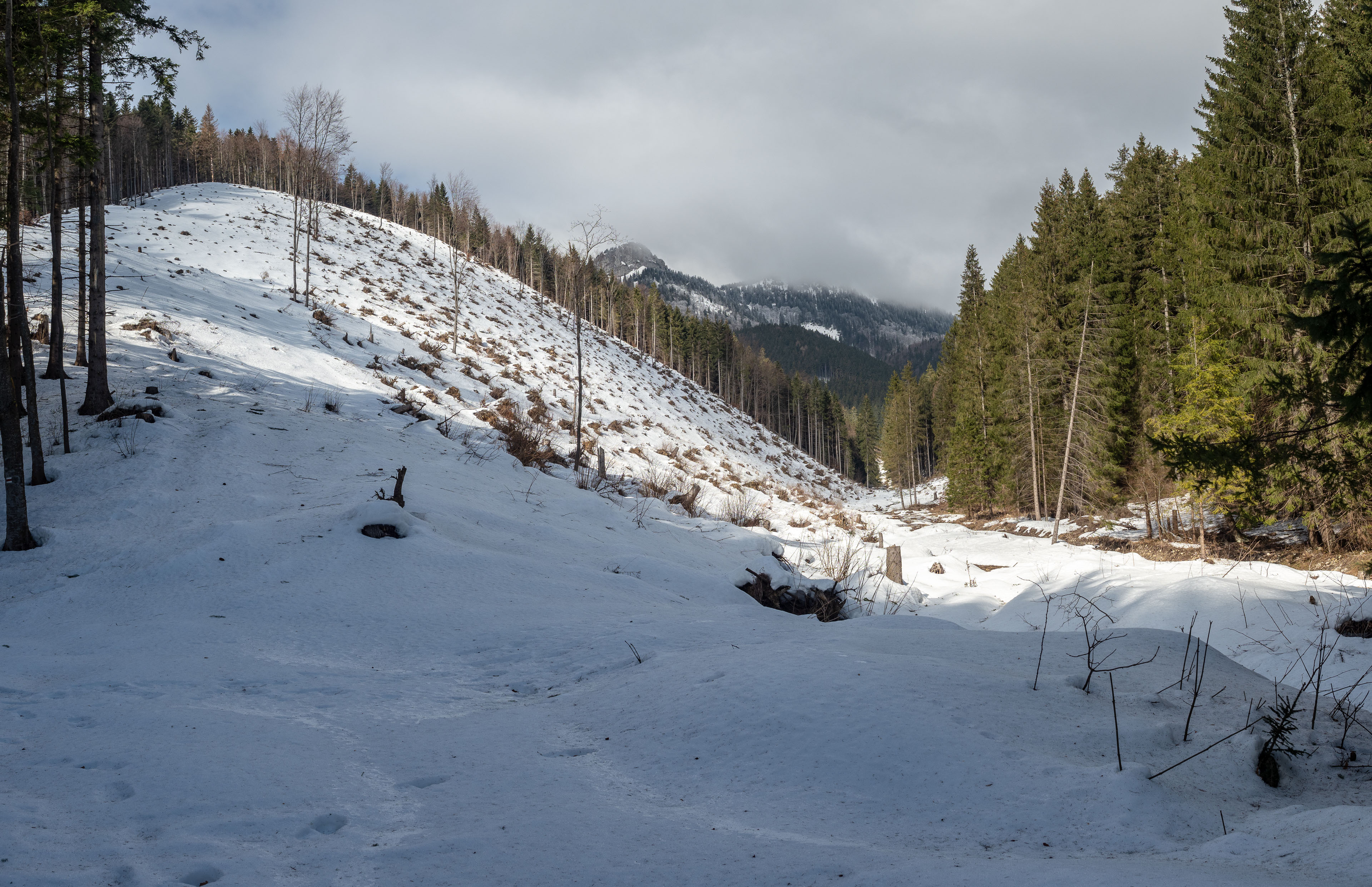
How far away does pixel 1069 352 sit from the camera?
26.8 meters

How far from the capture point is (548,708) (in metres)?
3.81

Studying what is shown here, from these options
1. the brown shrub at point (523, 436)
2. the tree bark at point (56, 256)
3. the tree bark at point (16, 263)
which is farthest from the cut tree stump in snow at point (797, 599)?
the tree bark at point (56, 256)

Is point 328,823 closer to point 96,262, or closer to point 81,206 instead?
point 96,262

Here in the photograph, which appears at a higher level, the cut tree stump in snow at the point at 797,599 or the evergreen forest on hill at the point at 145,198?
the evergreen forest on hill at the point at 145,198

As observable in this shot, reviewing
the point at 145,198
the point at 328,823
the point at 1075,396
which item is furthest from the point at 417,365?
the point at 145,198

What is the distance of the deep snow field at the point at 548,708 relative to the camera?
2059 mm

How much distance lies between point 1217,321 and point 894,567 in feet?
46.7

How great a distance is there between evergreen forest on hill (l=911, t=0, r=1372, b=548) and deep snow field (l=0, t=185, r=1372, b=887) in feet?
7.14

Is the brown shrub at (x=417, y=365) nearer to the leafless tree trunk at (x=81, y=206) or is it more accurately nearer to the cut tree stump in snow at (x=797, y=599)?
the leafless tree trunk at (x=81, y=206)

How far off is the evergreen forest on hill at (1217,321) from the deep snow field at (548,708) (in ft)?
7.14

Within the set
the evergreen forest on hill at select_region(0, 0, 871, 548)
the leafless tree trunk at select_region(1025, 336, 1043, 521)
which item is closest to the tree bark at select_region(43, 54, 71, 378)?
the evergreen forest on hill at select_region(0, 0, 871, 548)

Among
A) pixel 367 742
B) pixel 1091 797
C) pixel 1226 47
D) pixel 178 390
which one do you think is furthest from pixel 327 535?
pixel 1226 47

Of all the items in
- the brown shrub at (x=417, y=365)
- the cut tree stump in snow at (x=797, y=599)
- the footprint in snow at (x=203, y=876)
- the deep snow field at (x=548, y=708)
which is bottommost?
the cut tree stump in snow at (x=797, y=599)

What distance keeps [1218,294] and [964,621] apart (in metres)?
13.8
